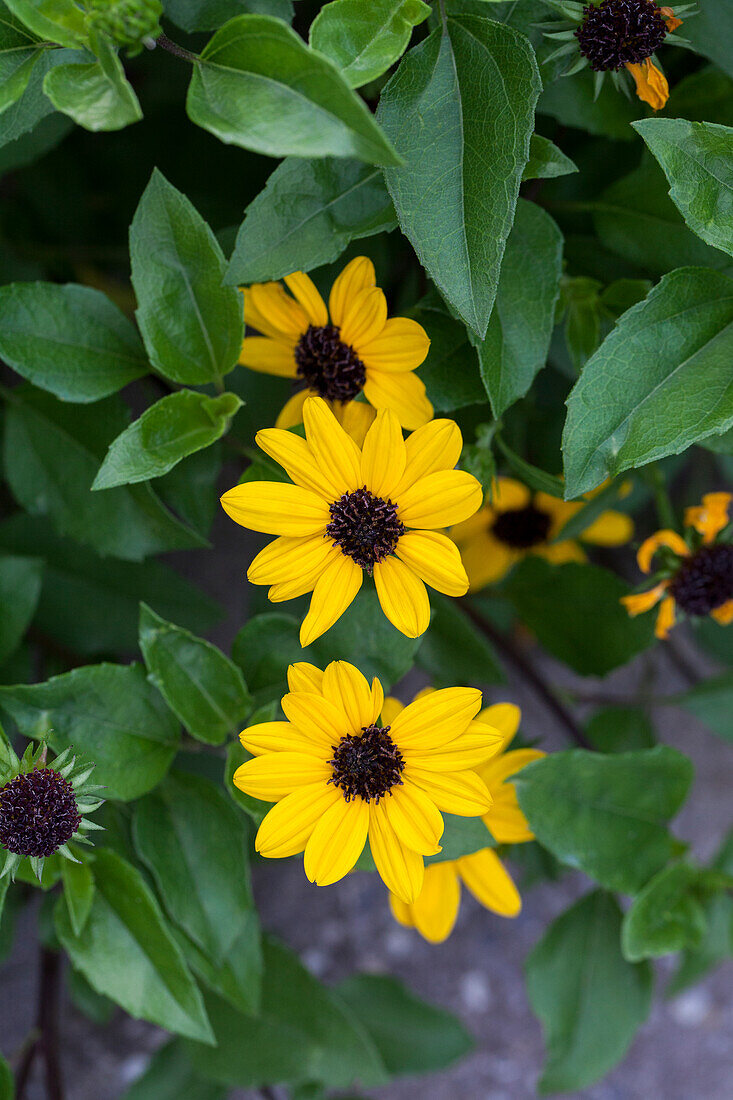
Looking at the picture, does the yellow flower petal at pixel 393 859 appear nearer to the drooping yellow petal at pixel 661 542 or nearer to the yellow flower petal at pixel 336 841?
the yellow flower petal at pixel 336 841

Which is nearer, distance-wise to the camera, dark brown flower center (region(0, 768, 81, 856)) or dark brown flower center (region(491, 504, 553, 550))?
dark brown flower center (region(0, 768, 81, 856))

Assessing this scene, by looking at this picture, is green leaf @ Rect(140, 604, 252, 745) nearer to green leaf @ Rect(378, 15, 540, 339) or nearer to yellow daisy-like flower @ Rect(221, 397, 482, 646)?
yellow daisy-like flower @ Rect(221, 397, 482, 646)

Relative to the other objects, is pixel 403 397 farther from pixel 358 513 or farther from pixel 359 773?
pixel 359 773

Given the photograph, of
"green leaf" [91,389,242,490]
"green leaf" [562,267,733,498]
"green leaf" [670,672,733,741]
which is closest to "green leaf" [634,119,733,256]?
"green leaf" [562,267,733,498]

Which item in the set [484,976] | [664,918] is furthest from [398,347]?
[484,976]

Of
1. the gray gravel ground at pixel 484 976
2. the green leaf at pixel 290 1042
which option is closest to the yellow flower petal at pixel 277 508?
the green leaf at pixel 290 1042

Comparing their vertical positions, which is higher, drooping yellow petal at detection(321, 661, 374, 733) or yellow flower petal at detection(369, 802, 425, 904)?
drooping yellow petal at detection(321, 661, 374, 733)

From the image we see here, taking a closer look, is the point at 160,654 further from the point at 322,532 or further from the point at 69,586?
the point at 69,586
